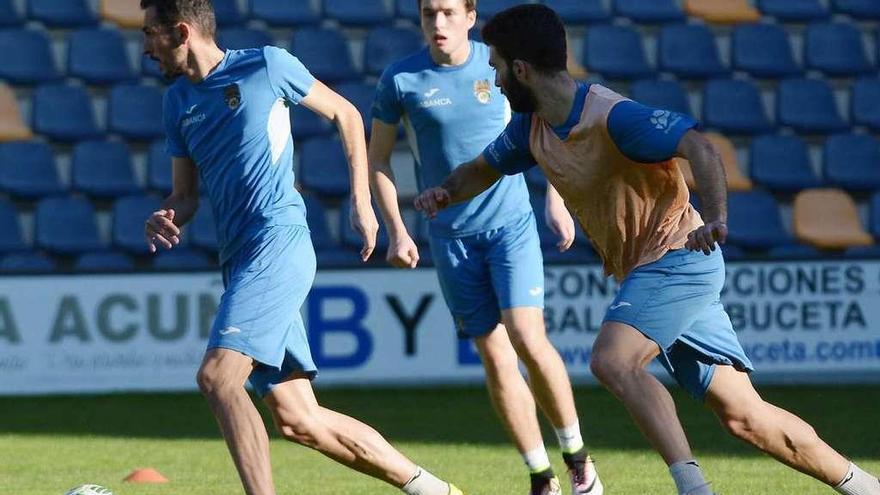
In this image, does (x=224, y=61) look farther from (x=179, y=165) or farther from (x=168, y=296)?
(x=168, y=296)

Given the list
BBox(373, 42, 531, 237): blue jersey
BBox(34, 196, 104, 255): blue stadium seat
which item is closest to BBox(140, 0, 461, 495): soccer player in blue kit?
BBox(373, 42, 531, 237): blue jersey

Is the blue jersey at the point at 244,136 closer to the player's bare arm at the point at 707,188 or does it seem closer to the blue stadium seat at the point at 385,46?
the player's bare arm at the point at 707,188

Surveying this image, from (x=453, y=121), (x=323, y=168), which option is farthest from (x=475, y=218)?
(x=323, y=168)

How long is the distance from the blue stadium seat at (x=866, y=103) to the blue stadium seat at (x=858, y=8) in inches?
29.4

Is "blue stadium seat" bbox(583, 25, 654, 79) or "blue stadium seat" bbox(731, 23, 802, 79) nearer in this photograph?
"blue stadium seat" bbox(583, 25, 654, 79)

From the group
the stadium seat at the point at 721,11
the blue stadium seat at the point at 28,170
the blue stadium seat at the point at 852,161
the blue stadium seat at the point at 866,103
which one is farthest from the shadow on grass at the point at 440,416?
the stadium seat at the point at 721,11

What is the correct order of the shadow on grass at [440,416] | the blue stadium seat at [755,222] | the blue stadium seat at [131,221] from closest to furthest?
the shadow on grass at [440,416] < the blue stadium seat at [131,221] < the blue stadium seat at [755,222]

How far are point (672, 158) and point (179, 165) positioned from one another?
76.7 inches

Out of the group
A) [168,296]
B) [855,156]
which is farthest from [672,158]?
[855,156]

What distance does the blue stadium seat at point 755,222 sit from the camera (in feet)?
45.6

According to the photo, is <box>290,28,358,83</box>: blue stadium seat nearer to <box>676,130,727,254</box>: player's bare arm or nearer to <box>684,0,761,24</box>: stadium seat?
<box>684,0,761,24</box>: stadium seat

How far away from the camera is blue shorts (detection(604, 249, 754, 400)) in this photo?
565 centimetres

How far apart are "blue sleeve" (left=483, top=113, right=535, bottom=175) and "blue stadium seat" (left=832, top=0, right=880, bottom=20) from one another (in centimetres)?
1012

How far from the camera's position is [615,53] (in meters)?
15.0
